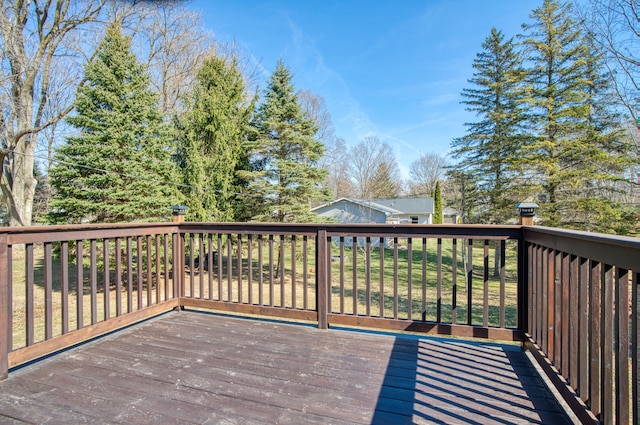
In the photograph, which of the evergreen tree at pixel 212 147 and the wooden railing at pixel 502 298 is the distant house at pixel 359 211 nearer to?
the evergreen tree at pixel 212 147

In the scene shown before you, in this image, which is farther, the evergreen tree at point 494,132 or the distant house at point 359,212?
the distant house at point 359,212

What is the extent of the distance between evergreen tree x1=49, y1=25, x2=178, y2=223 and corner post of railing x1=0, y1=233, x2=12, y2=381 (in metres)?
5.21

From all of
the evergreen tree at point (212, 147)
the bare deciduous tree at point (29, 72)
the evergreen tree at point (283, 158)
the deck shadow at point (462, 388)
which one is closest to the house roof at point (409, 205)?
the evergreen tree at point (283, 158)

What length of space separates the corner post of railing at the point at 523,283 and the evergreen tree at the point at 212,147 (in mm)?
7320

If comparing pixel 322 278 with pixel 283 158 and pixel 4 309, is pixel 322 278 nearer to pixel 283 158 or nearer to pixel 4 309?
pixel 4 309

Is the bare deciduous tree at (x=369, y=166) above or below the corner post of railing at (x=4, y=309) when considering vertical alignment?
above

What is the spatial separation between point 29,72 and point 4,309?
11130mm

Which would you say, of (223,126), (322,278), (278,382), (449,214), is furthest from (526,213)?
(449,214)

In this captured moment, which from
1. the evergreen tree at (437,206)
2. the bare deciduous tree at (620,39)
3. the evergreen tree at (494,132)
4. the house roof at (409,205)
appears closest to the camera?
the bare deciduous tree at (620,39)

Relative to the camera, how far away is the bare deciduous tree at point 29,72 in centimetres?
894

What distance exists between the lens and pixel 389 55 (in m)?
14.6

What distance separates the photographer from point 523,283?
2352mm

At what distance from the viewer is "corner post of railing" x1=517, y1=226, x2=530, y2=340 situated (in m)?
2.34

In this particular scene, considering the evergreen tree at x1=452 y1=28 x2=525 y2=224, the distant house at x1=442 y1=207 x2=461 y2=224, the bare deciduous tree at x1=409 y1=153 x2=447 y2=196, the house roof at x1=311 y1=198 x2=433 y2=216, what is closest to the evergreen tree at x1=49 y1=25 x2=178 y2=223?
the evergreen tree at x1=452 y1=28 x2=525 y2=224
